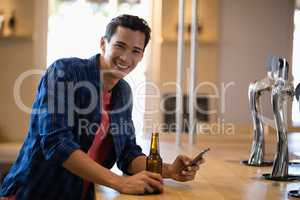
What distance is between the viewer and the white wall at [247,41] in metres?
1.93

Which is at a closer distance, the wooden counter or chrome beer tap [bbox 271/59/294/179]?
the wooden counter

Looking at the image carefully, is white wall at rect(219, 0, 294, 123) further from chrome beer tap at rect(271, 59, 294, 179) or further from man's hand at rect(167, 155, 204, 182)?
man's hand at rect(167, 155, 204, 182)

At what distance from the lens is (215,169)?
4.91 ft

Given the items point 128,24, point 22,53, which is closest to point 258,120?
point 128,24

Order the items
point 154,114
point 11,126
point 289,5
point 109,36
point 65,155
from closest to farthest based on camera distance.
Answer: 1. point 65,155
2. point 109,36
3. point 289,5
4. point 154,114
5. point 11,126

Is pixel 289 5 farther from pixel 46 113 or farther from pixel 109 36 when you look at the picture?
pixel 46 113

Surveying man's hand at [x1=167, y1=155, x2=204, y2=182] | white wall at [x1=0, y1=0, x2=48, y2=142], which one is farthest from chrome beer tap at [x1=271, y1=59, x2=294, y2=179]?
white wall at [x1=0, y1=0, x2=48, y2=142]

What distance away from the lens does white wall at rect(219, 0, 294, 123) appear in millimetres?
1931

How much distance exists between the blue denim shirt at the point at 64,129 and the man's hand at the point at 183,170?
0.53ft

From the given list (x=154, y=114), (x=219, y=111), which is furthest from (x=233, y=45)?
(x=154, y=114)

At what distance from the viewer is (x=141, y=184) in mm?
1107

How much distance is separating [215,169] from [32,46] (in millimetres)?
2612

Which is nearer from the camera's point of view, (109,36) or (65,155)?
(65,155)

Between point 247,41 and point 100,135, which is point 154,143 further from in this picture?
point 247,41
